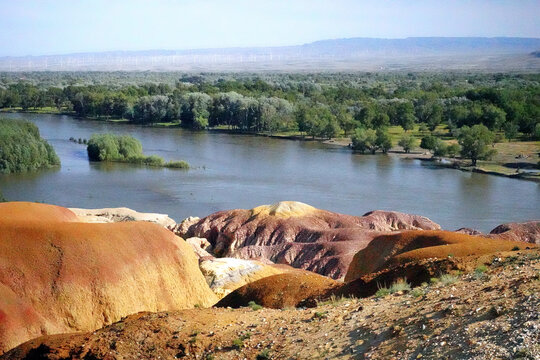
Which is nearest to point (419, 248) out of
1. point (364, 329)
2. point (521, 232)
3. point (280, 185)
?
point (364, 329)

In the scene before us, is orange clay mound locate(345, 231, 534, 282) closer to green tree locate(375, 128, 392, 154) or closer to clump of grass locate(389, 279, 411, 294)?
clump of grass locate(389, 279, 411, 294)

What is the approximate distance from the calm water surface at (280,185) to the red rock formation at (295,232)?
928 centimetres

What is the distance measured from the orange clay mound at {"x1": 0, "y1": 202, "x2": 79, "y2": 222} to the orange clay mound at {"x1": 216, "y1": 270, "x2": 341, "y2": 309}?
27.4ft

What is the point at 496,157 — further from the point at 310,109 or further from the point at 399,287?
the point at 399,287

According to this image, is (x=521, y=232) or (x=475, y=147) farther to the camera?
(x=475, y=147)

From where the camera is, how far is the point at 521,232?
35750mm

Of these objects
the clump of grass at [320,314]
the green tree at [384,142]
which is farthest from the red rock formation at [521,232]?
the green tree at [384,142]

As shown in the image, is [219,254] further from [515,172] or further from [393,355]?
[515,172]

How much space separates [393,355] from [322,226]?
27.8 metres

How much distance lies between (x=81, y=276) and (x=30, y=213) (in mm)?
5017

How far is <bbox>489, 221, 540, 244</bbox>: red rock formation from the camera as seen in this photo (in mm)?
34531

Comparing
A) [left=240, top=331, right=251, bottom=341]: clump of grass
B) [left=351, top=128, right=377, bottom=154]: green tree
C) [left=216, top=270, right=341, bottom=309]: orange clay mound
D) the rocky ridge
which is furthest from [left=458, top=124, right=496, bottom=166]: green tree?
[left=240, top=331, right=251, bottom=341]: clump of grass

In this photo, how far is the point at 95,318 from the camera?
20.9m

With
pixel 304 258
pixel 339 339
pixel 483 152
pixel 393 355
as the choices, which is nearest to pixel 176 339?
pixel 339 339
